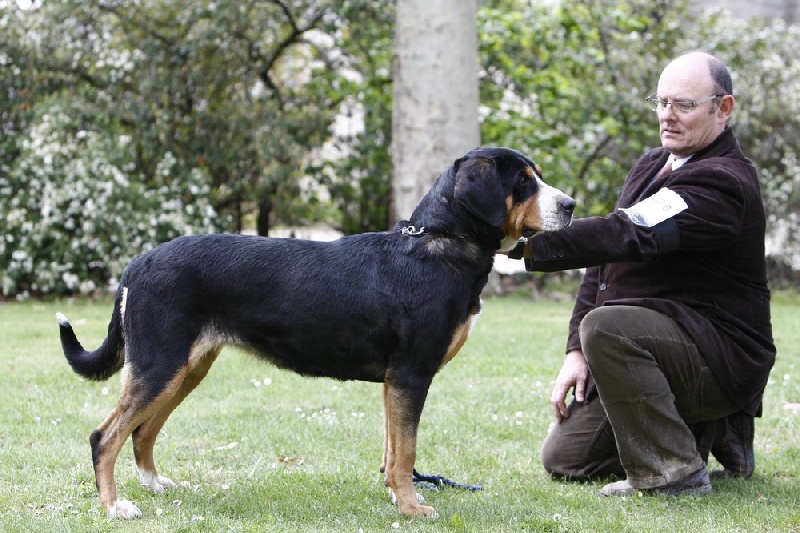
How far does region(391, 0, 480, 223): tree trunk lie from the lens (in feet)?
38.2

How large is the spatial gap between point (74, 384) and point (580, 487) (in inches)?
153

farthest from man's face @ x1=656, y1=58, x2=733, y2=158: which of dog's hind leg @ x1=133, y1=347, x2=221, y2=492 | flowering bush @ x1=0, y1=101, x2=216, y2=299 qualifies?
flowering bush @ x1=0, y1=101, x2=216, y2=299

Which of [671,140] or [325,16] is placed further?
[325,16]

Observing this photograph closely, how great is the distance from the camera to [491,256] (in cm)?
429

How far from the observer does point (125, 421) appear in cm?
409

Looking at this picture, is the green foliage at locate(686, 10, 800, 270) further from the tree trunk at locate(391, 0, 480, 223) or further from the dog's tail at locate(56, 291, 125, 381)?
the dog's tail at locate(56, 291, 125, 381)

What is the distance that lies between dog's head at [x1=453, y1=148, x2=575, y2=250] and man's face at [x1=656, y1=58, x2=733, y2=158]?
75 cm

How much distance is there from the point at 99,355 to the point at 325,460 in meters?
1.37

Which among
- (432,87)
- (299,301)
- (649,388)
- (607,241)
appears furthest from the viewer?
(432,87)

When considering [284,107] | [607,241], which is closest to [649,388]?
[607,241]

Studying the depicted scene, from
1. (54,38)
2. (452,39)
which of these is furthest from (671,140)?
(54,38)

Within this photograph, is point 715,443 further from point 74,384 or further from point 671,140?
point 74,384

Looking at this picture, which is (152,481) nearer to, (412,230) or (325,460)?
(325,460)

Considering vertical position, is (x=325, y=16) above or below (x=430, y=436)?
above
